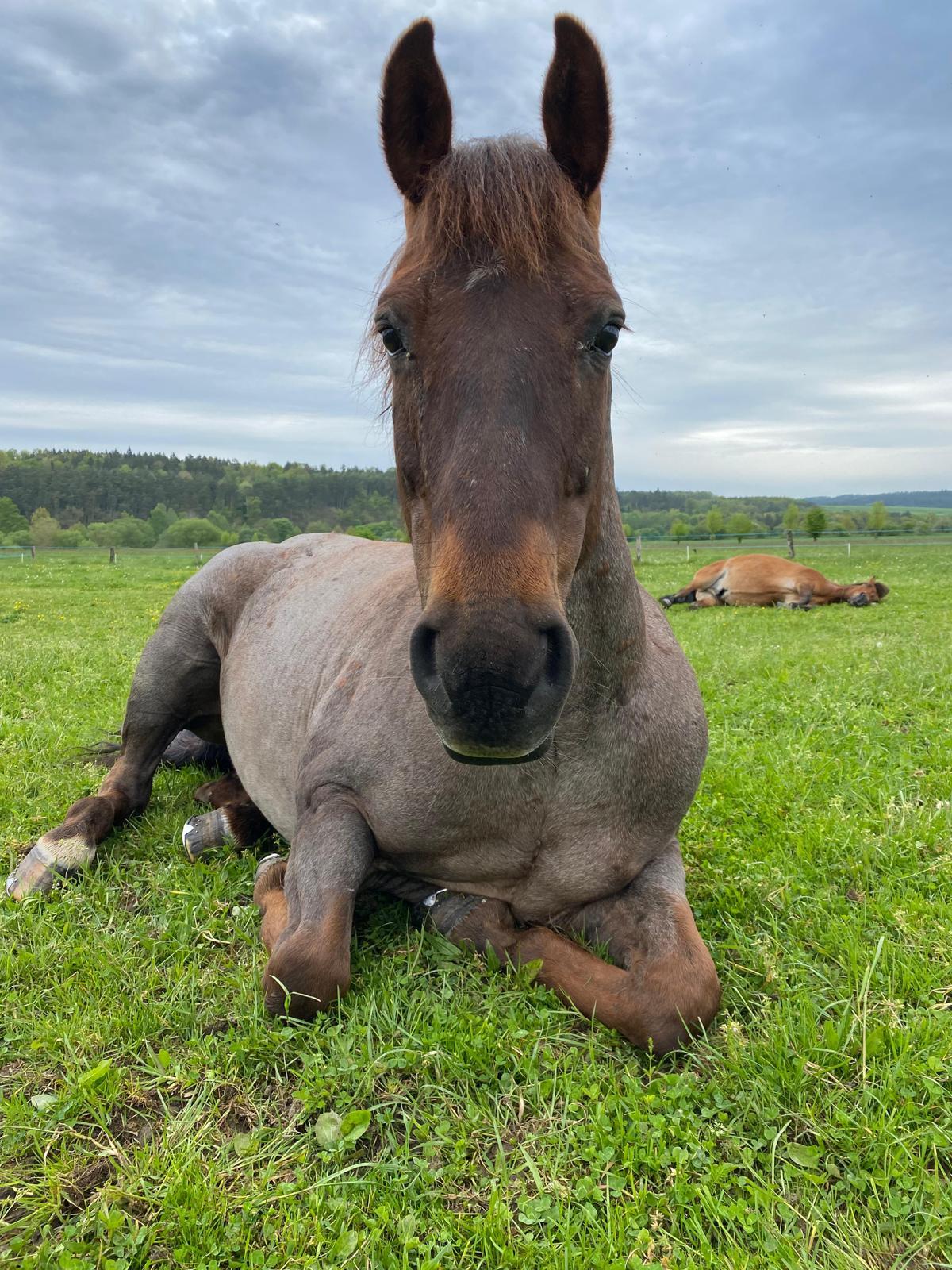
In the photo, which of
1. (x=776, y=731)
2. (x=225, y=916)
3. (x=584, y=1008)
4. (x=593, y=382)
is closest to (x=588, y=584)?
(x=593, y=382)

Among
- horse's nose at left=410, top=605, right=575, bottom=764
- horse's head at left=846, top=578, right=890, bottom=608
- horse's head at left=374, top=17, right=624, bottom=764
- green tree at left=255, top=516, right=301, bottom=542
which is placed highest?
horse's head at left=374, top=17, right=624, bottom=764

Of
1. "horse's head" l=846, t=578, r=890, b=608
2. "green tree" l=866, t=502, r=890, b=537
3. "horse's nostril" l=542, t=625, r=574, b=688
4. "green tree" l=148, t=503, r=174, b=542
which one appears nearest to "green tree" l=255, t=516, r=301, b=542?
"horse's head" l=846, t=578, r=890, b=608

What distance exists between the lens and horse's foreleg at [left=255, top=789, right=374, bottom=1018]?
2498 mm

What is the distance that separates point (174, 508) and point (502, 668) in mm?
80379

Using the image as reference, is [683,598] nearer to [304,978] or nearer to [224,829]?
[224,829]

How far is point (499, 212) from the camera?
Result: 2266 millimetres

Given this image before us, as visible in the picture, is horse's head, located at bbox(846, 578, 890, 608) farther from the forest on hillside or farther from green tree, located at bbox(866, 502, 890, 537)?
green tree, located at bbox(866, 502, 890, 537)

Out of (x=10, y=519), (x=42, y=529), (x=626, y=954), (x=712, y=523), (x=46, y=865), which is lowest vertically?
(x=42, y=529)

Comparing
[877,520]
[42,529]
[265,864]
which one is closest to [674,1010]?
[265,864]

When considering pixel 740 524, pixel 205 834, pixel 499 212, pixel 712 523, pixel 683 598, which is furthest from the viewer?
pixel 740 524

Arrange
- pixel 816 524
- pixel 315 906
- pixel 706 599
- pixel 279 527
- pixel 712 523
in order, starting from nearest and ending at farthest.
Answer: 1. pixel 315 906
2. pixel 706 599
3. pixel 279 527
4. pixel 816 524
5. pixel 712 523

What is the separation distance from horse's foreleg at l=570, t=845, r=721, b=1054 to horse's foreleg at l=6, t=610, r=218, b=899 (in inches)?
103

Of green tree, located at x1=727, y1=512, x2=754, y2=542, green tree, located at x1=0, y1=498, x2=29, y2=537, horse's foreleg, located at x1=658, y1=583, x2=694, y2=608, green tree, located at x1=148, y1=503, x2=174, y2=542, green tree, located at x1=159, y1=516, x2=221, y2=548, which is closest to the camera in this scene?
horse's foreleg, located at x1=658, y1=583, x2=694, y2=608

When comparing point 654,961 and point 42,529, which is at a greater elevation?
point 654,961
